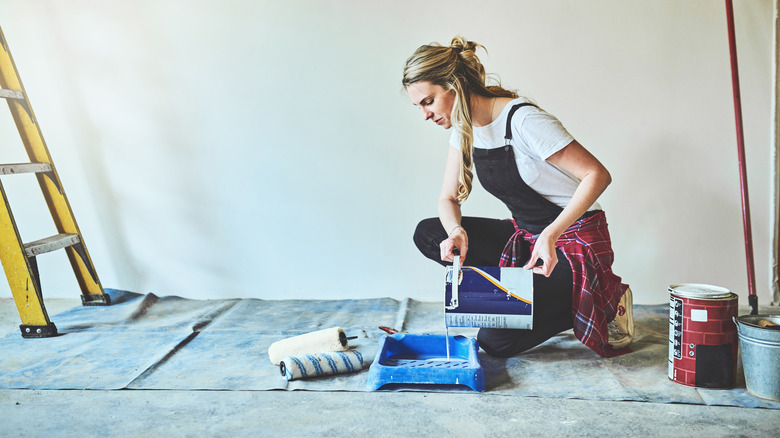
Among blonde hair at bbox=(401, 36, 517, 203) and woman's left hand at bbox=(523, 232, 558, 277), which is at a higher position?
blonde hair at bbox=(401, 36, 517, 203)

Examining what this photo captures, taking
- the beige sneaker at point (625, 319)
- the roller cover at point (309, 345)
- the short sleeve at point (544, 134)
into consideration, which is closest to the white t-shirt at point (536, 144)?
the short sleeve at point (544, 134)

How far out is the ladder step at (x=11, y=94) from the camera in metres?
2.48

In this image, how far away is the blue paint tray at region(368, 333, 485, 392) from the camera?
1806mm

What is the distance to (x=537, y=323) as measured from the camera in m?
1.98

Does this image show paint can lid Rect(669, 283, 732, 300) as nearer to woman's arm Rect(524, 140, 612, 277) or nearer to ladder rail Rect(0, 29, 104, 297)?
woman's arm Rect(524, 140, 612, 277)

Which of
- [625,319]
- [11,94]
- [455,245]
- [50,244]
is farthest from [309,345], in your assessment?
[11,94]

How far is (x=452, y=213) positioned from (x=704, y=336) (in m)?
0.88

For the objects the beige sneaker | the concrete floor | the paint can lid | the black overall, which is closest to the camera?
the concrete floor

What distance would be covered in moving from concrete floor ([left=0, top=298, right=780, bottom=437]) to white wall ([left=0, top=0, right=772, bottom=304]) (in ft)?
3.95

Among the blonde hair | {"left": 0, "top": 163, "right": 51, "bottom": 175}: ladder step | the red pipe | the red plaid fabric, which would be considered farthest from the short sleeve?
{"left": 0, "top": 163, "right": 51, "bottom": 175}: ladder step

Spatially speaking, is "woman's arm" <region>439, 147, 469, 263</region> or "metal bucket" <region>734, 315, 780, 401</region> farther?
"woman's arm" <region>439, 147, 469, 263</region>

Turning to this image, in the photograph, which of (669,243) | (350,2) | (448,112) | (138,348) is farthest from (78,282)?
(669,243)

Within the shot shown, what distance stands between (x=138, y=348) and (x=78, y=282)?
2.85 feet

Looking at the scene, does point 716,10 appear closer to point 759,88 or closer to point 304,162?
point 759,88
